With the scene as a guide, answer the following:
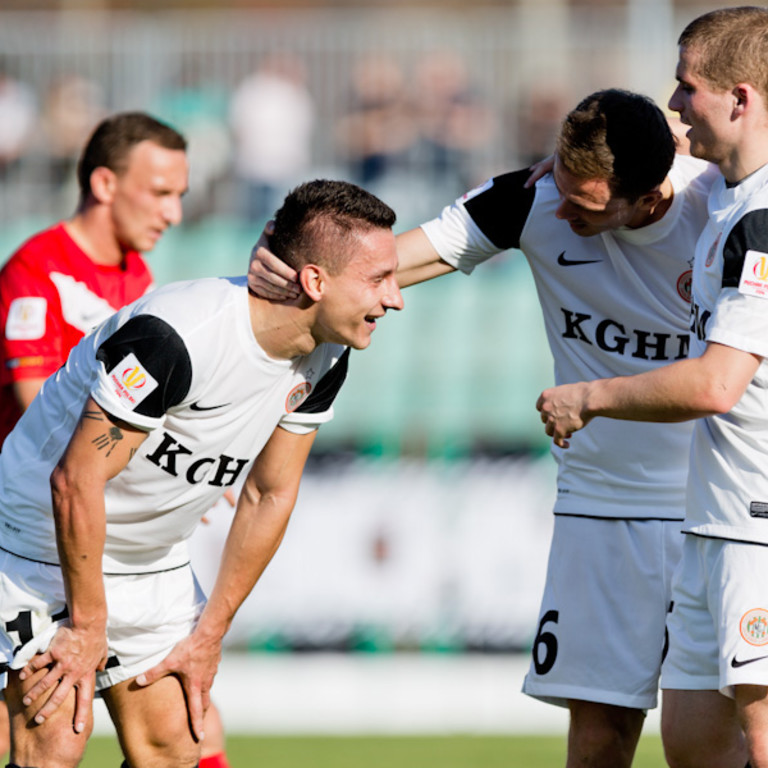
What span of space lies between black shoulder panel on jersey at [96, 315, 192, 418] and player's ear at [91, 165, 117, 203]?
209cm

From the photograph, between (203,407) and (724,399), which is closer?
(724,399)

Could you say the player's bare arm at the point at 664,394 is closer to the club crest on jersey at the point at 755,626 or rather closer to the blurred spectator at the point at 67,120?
the club crest on jersey at the point at 755,626

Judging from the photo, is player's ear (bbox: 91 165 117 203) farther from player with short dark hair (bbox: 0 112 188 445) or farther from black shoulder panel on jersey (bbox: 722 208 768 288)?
black shoulder panel on jersey (bbox: 722 208 768 288)

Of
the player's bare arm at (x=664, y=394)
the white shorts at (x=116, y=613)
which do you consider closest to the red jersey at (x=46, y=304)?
the white shorts at (x=116, y=613)

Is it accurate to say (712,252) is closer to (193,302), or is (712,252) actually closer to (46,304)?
(193,302)

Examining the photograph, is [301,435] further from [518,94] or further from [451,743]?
[518,94]

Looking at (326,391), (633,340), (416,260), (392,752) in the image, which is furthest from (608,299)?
(392,752)

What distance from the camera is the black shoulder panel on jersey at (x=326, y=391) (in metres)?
4.42

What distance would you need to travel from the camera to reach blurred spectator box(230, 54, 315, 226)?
11.1 metres

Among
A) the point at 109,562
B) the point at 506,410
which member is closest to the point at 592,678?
the point at 109,562

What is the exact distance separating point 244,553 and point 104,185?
2082 mm

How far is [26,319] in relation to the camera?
218 inches

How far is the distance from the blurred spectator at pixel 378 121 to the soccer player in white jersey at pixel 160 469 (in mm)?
6554

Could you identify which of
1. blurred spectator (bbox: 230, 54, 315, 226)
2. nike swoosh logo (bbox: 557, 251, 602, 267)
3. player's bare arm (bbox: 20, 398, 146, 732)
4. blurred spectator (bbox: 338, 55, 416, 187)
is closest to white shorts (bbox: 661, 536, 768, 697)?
nike swoosh logo (bbox: 557, 251, 602, 267)
